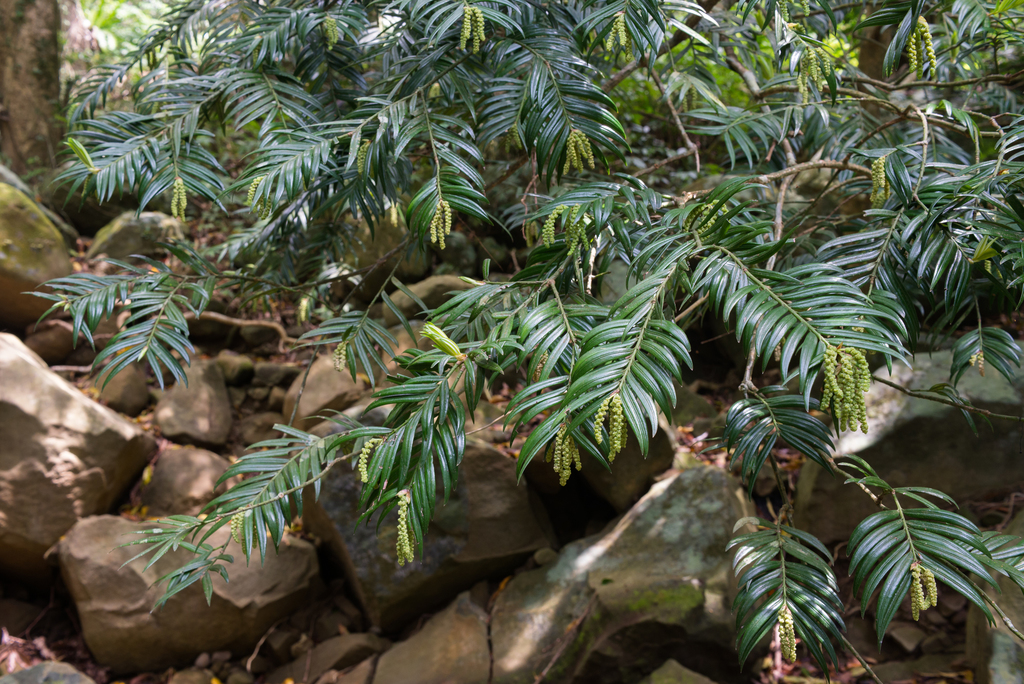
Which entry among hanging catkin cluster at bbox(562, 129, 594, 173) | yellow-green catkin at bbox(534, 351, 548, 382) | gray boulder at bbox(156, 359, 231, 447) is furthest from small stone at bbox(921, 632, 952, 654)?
gray boulder at bbox(156, 359, 231, 447)

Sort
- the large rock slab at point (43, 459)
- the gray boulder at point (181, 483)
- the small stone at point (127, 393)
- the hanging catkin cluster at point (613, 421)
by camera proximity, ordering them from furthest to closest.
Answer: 1. the small stone at point (127, 393)
2. the gray boulder at point (181, 483)
3. the large rock slab at point (43, 459)
4. the hanging catkin cluster at point (613, 421)

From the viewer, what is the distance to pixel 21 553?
9.94 ft

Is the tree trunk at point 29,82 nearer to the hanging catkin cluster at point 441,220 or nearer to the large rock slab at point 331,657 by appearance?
the large rock slab at point 331,657

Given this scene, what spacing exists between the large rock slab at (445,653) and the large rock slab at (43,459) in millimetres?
1803

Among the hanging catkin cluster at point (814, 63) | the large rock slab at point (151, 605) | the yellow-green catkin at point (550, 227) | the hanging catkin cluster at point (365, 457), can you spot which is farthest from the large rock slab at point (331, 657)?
the hanging catkin cluster at point (814, 63)

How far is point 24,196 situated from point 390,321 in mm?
2449

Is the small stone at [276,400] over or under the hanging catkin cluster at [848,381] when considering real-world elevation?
under

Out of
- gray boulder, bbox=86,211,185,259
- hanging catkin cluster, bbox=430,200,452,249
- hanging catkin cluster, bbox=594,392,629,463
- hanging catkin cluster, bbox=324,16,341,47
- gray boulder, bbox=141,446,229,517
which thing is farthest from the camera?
gray boulder, bbox=86,211,185,259

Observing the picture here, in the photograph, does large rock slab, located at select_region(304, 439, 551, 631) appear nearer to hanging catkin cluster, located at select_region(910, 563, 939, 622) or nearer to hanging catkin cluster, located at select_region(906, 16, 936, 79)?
hanging catkin cluster, located at select_region(910, 563, 939, 622)

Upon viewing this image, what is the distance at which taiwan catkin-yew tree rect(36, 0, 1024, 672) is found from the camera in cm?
102

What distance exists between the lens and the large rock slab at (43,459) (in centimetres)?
293

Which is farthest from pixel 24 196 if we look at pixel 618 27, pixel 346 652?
pixel 618 27

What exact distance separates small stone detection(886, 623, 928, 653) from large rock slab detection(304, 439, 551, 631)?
59.5 inches

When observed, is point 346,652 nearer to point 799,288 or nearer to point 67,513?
point 67,513
